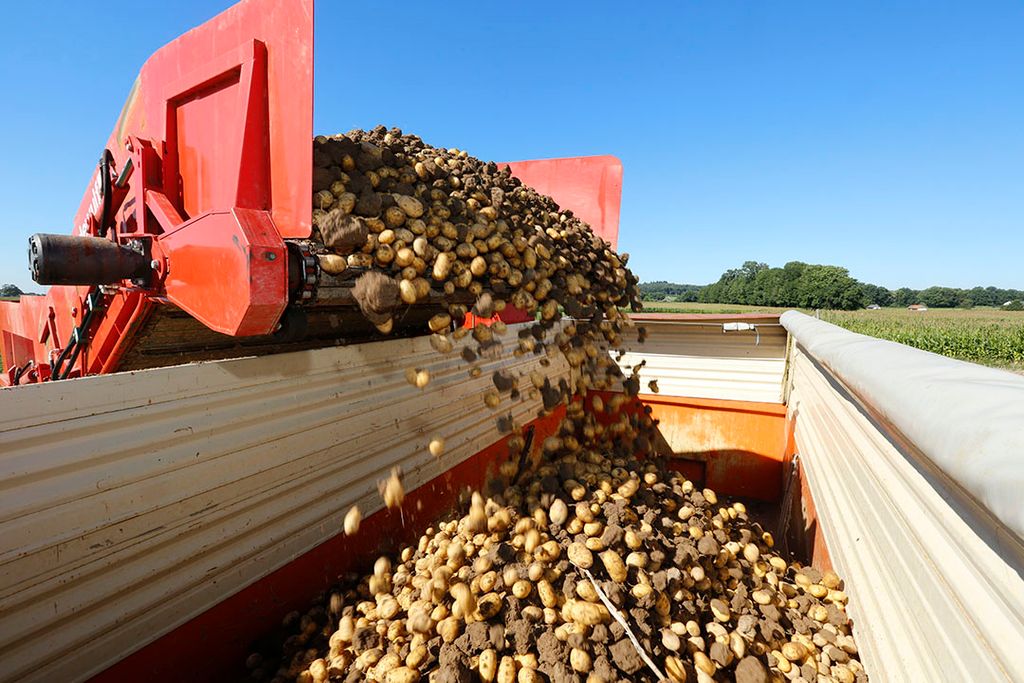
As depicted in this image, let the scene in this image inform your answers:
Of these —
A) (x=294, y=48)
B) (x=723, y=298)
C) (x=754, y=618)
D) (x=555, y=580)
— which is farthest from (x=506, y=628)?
(x=723, y=298)

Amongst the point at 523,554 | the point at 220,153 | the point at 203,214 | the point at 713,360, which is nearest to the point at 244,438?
the point at 203,214

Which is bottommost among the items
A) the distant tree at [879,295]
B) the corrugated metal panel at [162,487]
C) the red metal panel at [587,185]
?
the corrugated metal panel at [162,487]

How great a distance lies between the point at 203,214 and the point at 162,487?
1128 mm

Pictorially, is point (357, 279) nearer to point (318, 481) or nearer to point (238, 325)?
point (238, 325)

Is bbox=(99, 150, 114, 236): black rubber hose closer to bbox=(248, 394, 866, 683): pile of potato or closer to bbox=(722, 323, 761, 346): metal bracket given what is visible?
bbox=(248, 394, 866, 683): pile of potato

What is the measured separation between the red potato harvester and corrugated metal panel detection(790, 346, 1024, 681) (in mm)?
2103

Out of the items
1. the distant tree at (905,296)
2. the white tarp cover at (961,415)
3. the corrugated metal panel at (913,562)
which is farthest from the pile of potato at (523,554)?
the distant tree at (905,296)

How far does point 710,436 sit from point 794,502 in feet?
5.01

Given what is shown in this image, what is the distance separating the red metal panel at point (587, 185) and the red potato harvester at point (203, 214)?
7.73 feet

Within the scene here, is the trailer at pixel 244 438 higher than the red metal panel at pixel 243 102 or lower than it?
lower

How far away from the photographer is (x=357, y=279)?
6.89 feet

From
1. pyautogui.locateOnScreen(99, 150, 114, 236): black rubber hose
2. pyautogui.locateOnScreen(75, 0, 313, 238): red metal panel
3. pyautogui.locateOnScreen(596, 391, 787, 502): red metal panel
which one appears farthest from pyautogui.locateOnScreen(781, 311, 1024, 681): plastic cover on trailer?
pyautogui.locateOnScreen(99, 150, 114, 236): black rubber hose

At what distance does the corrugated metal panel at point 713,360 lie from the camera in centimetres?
588

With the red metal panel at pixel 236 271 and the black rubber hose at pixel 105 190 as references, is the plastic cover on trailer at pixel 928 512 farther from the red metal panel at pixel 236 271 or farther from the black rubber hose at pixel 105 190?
the black rubber hose at pixel 105 190
